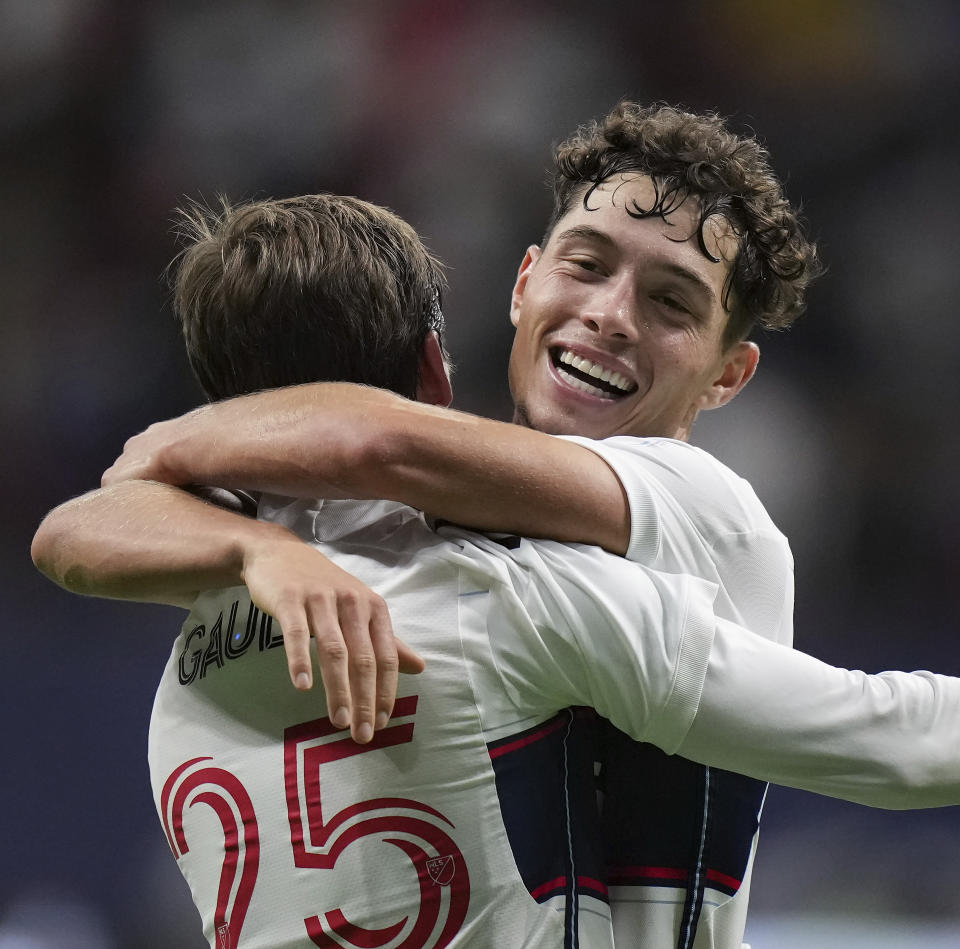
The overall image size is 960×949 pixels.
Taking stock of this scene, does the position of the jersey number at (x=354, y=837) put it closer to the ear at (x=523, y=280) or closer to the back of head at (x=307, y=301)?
the back of head at (x=307, y=301)

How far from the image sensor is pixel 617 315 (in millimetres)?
2117

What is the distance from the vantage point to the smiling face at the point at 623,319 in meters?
2.12

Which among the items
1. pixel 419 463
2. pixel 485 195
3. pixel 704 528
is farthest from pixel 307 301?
pixel 485 195

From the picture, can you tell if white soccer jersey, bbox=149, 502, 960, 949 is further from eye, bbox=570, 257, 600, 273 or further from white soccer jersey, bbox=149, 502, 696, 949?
eye, bbox=570, 257, 600, 273

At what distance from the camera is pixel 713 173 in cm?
221

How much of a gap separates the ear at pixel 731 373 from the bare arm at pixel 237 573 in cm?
121

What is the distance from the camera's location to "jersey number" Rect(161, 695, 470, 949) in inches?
52.2

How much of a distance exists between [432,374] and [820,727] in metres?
0.70

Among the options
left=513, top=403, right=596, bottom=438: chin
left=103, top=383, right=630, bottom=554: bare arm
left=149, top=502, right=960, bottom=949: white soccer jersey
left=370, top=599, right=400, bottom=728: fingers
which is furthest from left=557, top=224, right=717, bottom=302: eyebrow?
left=370, top=599, right=400, bottom=728: fingers

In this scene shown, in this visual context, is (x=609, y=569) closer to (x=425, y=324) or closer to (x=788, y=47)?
(x=425, y=324)

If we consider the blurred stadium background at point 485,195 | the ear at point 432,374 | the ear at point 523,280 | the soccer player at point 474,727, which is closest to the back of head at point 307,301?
the ear at point 432,374

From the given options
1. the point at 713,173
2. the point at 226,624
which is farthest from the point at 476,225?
the point at 226,624

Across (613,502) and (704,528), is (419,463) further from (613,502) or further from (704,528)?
(704,528)

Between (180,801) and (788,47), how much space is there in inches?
176
